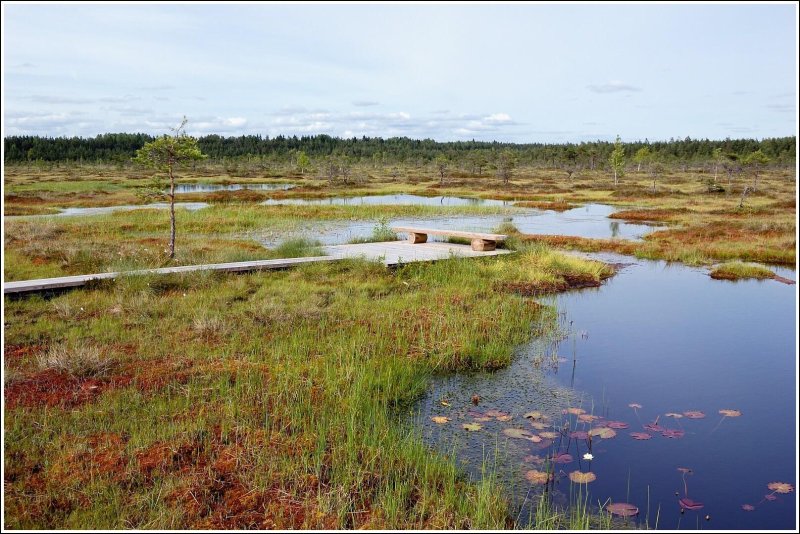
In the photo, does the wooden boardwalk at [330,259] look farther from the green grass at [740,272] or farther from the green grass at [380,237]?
the green grass at [740,272]

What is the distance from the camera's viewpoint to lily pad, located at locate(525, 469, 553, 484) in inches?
227

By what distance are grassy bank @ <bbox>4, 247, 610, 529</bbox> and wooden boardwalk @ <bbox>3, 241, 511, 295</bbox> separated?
47cm

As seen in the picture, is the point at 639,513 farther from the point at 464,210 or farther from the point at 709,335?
the point at 464,210

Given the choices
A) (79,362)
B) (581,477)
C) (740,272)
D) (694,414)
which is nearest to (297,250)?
(79,362)

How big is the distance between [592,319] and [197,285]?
27.2ft

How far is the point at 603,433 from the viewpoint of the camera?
688cm

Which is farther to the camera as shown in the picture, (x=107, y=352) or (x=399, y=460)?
(x=107, y=352)

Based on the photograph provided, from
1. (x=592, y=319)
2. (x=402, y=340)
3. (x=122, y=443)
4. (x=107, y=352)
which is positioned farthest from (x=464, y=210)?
(x=122, y=443)

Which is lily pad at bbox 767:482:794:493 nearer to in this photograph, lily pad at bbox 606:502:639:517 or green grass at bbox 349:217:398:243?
lily pad at bbox 606:502:639:517

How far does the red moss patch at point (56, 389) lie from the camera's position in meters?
6.60

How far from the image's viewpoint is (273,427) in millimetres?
6223

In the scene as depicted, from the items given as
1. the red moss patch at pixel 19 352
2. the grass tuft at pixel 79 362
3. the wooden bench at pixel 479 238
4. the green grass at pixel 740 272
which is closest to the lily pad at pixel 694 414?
the grass tuft at pixel 79 362

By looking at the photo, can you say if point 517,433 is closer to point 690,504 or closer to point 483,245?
point 690,504

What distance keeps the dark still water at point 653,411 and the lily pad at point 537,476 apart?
0.21ft
